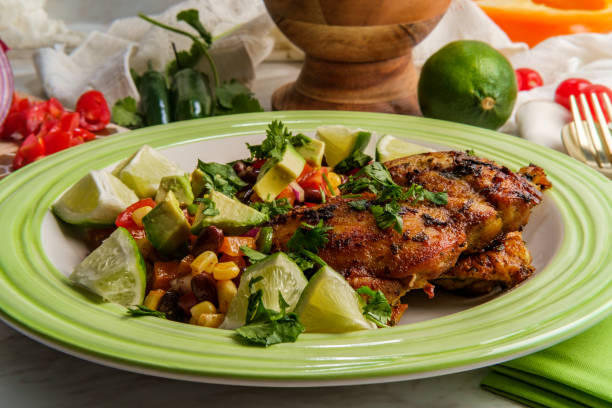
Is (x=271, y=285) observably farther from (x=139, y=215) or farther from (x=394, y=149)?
(x=394, y=149)

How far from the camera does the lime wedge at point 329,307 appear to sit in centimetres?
232

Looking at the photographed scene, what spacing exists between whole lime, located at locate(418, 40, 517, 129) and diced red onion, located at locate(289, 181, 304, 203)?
199 cm

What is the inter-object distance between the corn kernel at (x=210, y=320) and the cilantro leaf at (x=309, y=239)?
419mm

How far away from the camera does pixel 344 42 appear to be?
5.27m

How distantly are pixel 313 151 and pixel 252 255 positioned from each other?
1.08 metres

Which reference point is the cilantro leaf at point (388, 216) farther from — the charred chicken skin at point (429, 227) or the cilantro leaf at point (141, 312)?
the cilantro leaf at point (141, 312)

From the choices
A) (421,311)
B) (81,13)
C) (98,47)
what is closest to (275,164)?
(421,311)

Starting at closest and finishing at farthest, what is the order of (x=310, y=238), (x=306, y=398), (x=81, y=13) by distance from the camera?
(x=306, y=398)
(x=310, y=238)
(x=81, y=13)

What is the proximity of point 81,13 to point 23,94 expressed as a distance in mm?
4087

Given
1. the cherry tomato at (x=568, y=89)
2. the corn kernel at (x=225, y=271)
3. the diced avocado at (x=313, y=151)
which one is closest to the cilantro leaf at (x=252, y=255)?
the corn kernel at (x=225, y=271)

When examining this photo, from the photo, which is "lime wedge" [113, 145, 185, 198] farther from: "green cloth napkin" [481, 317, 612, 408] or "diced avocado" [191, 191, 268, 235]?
"green cloth napkin" [481, 317, 612, 408]

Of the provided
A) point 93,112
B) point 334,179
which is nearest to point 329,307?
point 334,179

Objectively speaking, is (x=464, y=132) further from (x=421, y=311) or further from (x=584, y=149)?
(x=421, y=311)

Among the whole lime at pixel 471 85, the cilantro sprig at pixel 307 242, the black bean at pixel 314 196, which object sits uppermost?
the cilantro sprig at pixel 307 242
